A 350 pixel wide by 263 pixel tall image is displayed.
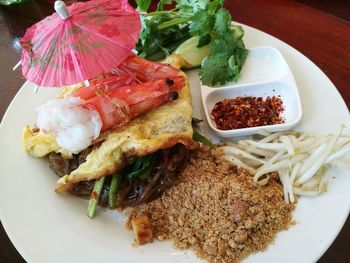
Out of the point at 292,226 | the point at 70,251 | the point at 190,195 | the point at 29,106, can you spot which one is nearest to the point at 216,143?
the point at 190,195

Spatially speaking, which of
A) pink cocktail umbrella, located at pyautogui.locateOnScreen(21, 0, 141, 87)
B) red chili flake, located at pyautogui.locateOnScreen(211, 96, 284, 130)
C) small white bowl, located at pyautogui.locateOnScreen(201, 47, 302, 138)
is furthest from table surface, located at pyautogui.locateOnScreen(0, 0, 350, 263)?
pink cocktail umbrella, located at pyautogui.locateOnScreen(21, 0, 141, 87)

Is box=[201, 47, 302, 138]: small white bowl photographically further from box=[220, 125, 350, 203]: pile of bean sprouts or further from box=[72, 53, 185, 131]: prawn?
box=[72, 53, 185, 131]: prawn

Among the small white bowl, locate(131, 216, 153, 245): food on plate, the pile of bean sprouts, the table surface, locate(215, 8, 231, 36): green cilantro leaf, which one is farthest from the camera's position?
the table surface

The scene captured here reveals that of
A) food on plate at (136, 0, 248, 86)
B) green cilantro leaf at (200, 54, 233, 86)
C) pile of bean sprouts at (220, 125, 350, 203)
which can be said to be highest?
food on plate at (136, 0, 248, 86)

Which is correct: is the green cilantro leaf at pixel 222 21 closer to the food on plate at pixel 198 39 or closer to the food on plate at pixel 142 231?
the food on plate at pixel 198 39

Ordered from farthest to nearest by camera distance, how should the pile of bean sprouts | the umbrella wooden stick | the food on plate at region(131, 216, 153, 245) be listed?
1. the pile of bean sprouts
2. the food on plate at region(131, 216, 153, 245)
3. the umbrella wooden stick

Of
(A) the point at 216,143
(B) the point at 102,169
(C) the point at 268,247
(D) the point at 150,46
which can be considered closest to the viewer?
(C) the point at 268,247

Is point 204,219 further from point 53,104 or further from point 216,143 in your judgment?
point 53,104
